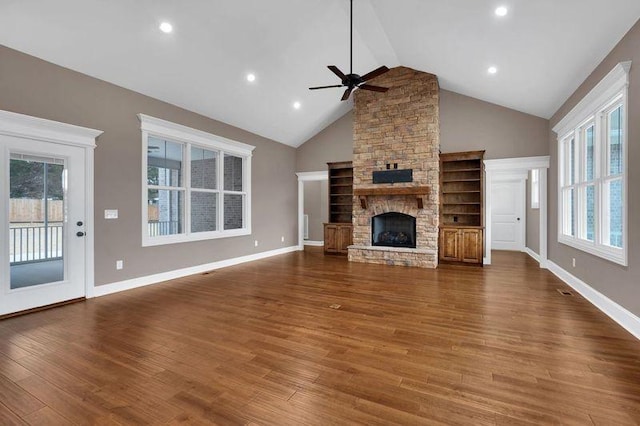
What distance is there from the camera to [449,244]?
6.83 metres

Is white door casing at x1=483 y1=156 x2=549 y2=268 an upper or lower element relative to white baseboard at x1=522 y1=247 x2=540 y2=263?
upper

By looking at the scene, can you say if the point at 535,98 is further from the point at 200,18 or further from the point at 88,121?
the point at 88,121

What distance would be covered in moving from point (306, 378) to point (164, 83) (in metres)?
4.79

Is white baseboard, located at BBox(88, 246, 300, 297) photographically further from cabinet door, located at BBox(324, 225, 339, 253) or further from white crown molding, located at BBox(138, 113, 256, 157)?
white crown molding, located at BBox(138, 113, 256, 157)

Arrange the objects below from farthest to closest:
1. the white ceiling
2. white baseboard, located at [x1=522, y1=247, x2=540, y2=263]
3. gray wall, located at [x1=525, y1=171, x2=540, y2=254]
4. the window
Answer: the window
gray wall, located at [x1=525, y1=171, x2=540, y2=254]
white baseboard, located at [x1=522, y1=247, x2=540, y2=263]
the white ceiling

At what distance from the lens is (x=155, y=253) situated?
5.17m

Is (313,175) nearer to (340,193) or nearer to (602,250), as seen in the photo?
(340,193)

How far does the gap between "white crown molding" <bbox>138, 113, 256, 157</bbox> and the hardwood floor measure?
2.66 meters

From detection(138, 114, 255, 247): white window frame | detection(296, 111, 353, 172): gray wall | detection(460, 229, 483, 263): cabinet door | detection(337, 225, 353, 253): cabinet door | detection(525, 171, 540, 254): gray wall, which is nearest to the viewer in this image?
detection(138, 114, 255, 247): white window frame

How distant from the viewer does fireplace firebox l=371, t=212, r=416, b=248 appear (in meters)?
7.12

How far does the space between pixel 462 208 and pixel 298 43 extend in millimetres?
5044

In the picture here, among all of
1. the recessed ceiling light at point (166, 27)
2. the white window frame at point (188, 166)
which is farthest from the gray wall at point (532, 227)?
the recessed ceiling light at point (166, 27)

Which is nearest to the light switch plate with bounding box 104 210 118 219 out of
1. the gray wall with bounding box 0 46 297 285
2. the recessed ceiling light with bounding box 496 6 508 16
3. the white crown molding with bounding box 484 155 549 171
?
the gray wall with bounding box 0 46 297 285

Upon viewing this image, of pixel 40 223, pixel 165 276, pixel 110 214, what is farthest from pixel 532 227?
pixel 40 223
